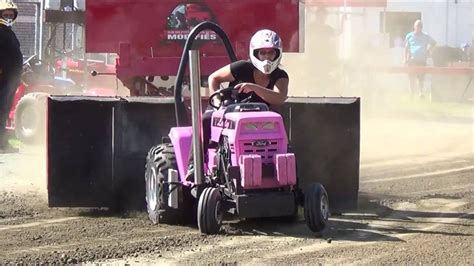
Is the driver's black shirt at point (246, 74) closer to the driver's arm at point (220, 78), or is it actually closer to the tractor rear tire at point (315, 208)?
the driver's arm at point (220, 78)

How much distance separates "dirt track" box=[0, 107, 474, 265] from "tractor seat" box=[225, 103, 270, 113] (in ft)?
3.10

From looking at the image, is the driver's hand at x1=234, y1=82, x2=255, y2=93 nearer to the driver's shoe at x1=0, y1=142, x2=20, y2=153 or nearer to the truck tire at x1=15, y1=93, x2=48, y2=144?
the driver's shoe at x1=0, y1=142, x2=20, y2=153

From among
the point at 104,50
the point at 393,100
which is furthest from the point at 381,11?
the point at 104,50

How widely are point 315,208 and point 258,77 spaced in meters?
1.35

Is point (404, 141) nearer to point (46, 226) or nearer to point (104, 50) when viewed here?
point (104, 50)

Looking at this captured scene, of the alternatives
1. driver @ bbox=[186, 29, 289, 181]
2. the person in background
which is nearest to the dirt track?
driver @ bbox=[186, 29, 289, 181]

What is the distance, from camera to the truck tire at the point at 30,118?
43.8 feet

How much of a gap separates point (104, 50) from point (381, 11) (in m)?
13.9

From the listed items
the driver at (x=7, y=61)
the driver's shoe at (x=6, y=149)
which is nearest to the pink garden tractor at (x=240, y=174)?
the driver at (x=7, y=61)

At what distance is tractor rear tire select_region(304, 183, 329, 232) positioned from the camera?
6.32m

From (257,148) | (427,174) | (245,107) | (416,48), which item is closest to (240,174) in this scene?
(257,148)

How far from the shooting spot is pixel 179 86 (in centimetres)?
698

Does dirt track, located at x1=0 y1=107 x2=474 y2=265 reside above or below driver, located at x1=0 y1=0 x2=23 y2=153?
below

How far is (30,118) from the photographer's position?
13516mm
